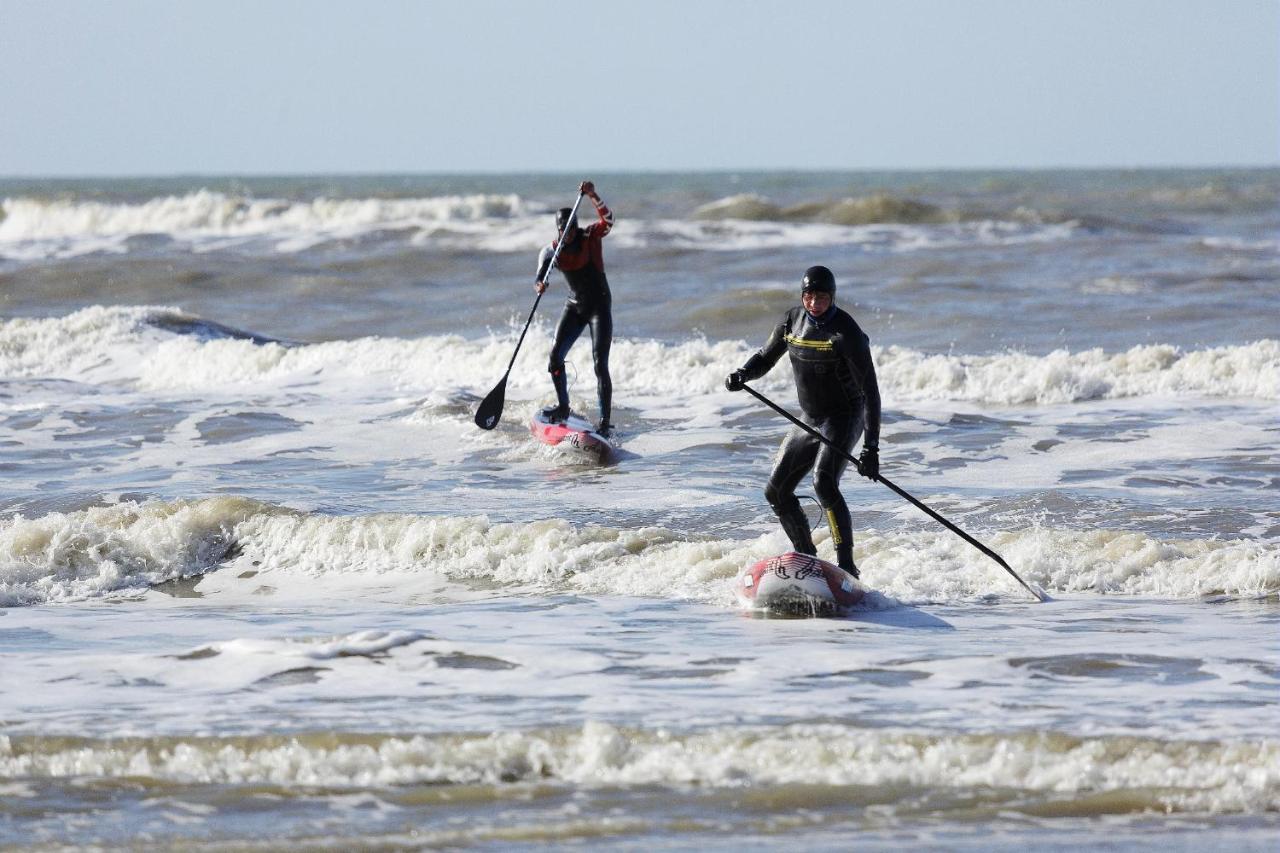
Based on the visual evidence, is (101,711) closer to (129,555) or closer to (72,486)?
(129,555)

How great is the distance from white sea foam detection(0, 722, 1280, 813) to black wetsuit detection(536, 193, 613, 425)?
27.8 ft

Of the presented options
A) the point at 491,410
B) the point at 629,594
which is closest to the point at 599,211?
the point at 491,410

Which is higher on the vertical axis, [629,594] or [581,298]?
[581,298]

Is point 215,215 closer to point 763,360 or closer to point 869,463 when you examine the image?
point 763,360

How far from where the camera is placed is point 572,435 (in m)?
15.4

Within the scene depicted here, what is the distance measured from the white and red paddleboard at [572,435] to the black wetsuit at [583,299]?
9.6 inches

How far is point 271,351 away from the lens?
2262 cm

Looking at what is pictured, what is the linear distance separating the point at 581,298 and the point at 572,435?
1.32 meters

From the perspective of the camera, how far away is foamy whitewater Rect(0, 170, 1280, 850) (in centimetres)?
669

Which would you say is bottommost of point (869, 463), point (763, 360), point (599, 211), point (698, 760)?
point (698, 760)

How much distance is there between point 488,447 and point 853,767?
32.1 feet

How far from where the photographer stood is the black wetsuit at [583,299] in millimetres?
15383

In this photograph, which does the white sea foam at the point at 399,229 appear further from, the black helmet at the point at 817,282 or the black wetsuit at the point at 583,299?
the black helmet at the point at 817,282

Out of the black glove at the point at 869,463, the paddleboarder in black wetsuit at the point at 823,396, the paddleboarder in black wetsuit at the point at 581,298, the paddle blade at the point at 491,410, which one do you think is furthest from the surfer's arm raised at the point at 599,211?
the black glove at the point at 869,463
